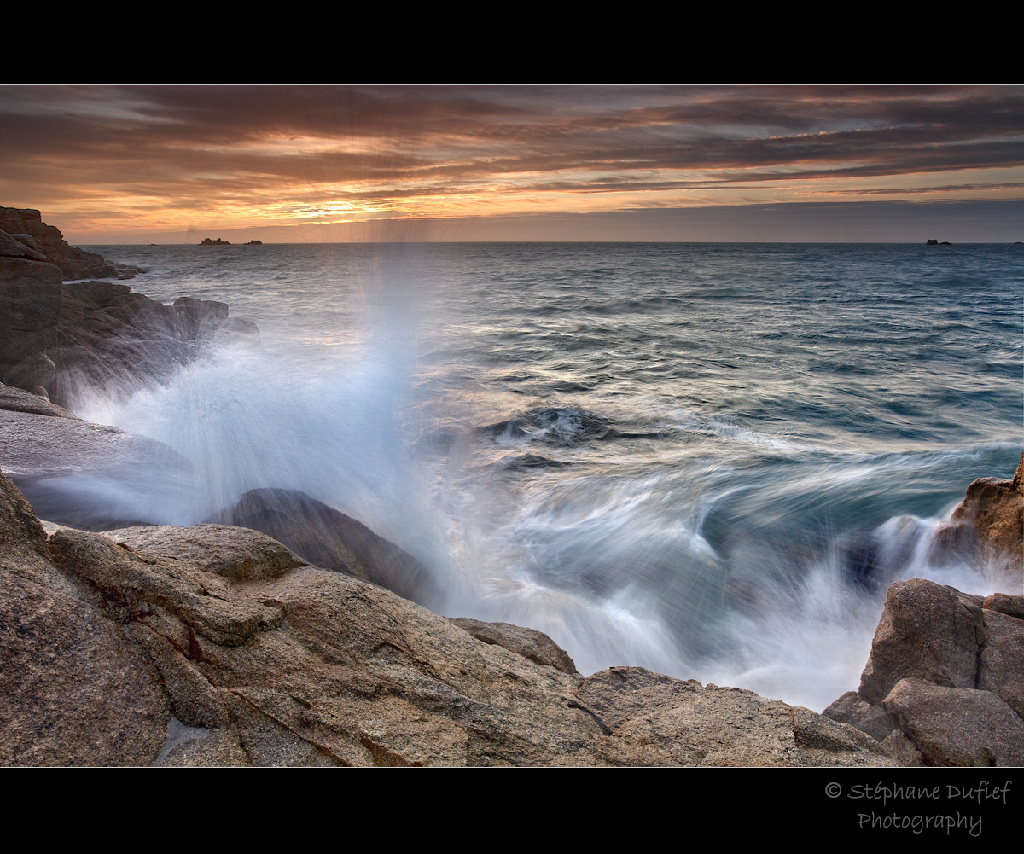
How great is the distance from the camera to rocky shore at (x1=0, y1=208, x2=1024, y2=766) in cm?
152

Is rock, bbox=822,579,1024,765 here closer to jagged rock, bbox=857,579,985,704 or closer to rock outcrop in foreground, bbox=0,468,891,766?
jagged rock, bbox=857,579,985,704

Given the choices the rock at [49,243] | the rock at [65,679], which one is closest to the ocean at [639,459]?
the rock at [49,243]

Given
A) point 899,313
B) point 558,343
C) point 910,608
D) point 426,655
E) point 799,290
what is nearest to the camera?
point 426,655

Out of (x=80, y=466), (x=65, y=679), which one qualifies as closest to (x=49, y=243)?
(x=80, y=466)

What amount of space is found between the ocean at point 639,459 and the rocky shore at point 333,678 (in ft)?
2.92

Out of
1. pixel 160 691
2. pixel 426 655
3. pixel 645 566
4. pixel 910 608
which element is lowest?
pixel 645 566

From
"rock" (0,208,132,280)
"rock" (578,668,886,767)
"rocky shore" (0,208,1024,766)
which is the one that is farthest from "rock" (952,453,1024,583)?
"rock" (0,208,132,280)

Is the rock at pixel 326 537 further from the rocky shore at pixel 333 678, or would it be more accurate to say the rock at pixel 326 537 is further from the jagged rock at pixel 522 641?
the jagged rock at pixel 522 641

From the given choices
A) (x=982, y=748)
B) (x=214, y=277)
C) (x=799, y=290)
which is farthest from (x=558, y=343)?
(x=214, y=277)

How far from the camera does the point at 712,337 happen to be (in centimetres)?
1482

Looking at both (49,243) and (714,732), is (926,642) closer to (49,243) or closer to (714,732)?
(714,732)
